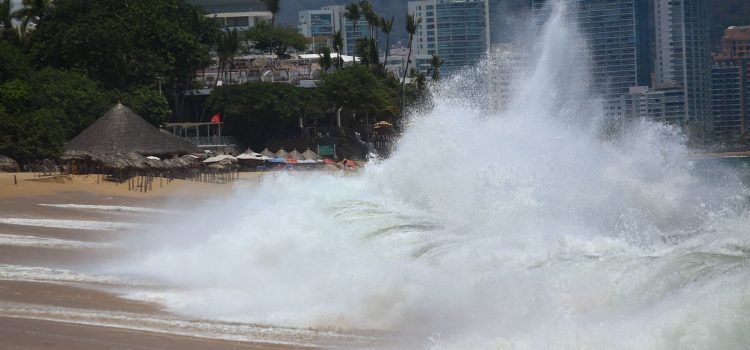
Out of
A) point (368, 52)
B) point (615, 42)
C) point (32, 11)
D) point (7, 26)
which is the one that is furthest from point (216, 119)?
point (615, 42)

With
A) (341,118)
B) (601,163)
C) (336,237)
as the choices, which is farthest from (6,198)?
(341,118)

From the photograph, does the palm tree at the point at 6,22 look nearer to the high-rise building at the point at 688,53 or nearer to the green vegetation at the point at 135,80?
the green vegetation at the point at 135,80

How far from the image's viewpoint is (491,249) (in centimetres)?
1380

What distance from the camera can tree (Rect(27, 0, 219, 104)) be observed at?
185 ft

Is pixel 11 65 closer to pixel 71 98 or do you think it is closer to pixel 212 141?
pixel 71 98

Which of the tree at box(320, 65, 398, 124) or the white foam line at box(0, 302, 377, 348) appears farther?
the tree at box(320, 65, 398, 124)

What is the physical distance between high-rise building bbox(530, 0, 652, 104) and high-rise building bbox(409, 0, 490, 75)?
52.4 metres

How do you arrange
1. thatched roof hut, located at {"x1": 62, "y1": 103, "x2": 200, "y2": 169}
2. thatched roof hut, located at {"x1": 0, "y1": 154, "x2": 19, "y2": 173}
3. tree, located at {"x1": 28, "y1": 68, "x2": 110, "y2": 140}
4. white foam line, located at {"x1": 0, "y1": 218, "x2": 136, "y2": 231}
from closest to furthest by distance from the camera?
1. white foam line, located at {"x1": 0, "y1": 218, "x2": 136, "y2": 231}
2. thatched roof hut, located at {"x1": 0, "y1": 154, "x2": 19, "y2": 173}
3. thatched roof hut, located at {"x1": 62, "y1": 103, "x2": 200, "y2": 169}
4. tree, located at {"x1": 28, "y1": 68, "x2": 110, "y2": 140}

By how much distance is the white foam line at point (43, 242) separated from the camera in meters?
20.1

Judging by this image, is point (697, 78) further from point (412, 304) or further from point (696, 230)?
point (412, 304)

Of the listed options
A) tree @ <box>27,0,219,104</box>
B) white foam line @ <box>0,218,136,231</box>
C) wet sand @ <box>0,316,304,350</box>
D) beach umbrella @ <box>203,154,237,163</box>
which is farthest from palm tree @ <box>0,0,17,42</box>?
wet sand @ <box>0,316,304,350</box>

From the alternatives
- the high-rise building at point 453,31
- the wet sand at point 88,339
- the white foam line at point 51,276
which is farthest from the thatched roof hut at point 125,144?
the high-rise building at point 453,31

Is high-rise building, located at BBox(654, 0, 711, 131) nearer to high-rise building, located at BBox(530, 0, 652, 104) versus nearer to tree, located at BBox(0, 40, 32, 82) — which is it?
high-rise building, located at BBox(530, 0, 652, 104)

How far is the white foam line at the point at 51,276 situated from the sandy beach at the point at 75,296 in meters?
0.01
